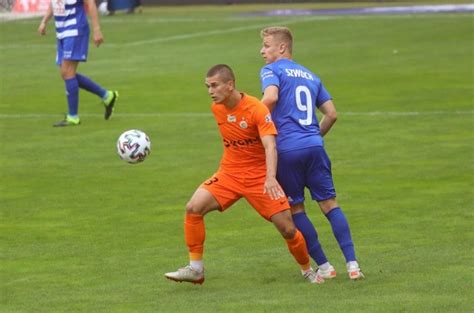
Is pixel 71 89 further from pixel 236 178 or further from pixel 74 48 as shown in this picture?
pixel 236 178

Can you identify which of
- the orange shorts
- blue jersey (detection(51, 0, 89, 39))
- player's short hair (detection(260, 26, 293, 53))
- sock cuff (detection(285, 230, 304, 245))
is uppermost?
player's short hair (detection(260, 26, 293, 53))

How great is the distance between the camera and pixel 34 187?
52.0 ft

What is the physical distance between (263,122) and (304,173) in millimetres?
734

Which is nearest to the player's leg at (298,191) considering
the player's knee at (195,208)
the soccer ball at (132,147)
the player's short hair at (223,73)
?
the player's knee at (195,208)

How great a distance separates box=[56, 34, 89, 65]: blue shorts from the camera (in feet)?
68.5

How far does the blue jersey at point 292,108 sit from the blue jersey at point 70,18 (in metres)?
10.6

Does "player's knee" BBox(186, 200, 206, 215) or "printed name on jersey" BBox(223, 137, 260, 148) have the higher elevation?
"printed name on jersey" BBox(223, 137, 260, 148)

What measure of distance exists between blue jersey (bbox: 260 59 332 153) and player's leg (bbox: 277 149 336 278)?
0.09 metres

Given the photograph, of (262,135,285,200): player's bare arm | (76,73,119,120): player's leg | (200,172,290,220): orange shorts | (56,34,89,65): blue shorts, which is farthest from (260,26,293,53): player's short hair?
(76,73,119,120): player's leg

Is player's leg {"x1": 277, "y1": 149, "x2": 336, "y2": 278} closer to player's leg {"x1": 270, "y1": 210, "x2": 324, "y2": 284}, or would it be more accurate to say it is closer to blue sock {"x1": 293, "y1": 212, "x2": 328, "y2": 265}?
blue sock {"x1": 293, "y1": 212, "x2": 328, "y2": 265}

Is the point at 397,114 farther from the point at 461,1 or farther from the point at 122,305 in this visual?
the point at 461,1

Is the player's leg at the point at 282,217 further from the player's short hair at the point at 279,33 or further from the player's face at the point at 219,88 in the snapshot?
the player's short hair at the point at 279,33

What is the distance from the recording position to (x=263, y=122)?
33.6 feet

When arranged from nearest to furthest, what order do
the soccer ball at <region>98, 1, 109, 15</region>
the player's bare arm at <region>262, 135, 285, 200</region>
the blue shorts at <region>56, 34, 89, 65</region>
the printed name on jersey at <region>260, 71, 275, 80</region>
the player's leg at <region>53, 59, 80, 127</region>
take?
the player's bare arm at <region>262, 135, 285, 200</region>
the printed name on jersey at <region>260, 71, 275, 80</region>
the blue shorts at <region>56, 34, 89, 65</region>
the player's leg at <region>53, 59, 80, 127</region>
the soccer ball at <region>98, 1, 109, 15</region>
